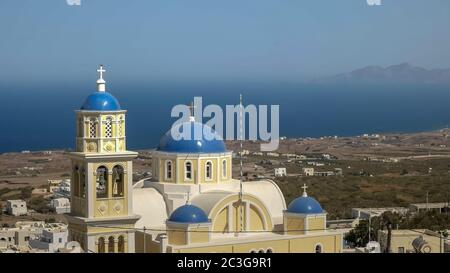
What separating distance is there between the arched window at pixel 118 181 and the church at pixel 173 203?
25 mm

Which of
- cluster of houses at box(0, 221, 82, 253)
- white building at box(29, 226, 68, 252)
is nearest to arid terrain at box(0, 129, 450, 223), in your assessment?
white building at box(29, 226, 68, 252)

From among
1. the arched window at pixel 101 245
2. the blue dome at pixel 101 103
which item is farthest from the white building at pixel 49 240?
the blue dome at pixel 101 103

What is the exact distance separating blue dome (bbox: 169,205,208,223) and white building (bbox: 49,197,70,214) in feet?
104

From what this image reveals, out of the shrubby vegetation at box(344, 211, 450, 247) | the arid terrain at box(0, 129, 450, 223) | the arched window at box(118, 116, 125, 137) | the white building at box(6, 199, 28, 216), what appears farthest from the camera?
the arid terrain at box(0, 129, 450, 223)

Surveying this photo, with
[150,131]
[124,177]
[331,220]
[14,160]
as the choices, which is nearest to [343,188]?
[331,220]

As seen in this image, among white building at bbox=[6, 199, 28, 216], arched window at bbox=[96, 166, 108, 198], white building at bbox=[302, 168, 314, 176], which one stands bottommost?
white building at bbox=[6, 199, 28, 216]

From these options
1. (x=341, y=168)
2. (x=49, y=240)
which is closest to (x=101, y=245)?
(x=49, y=240)

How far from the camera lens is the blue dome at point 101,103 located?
92.7 ft

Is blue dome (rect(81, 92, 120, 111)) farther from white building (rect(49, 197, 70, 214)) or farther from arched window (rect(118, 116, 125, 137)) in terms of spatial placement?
white building (rect(49, 197, 70, 214))

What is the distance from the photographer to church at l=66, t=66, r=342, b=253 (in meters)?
28.2

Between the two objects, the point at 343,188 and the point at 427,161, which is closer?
the point at 343,188
